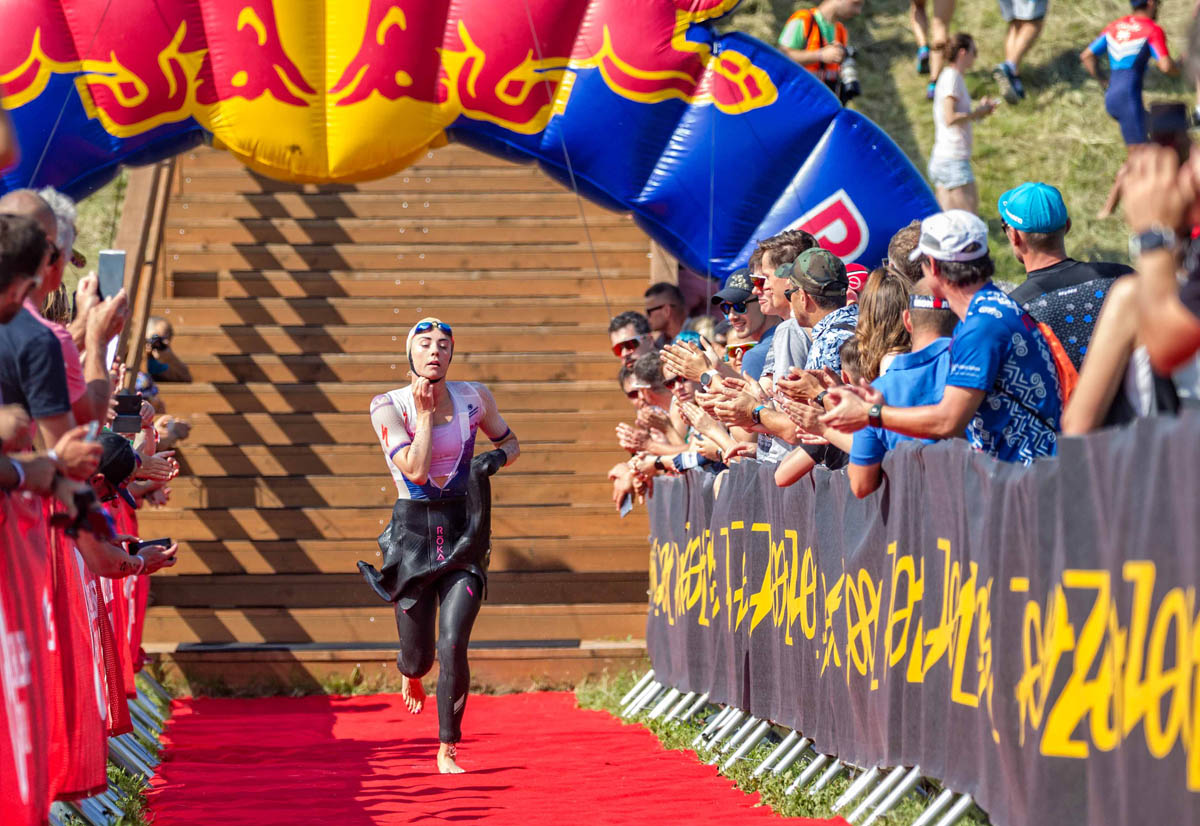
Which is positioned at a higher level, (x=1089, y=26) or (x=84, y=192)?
(x=1089, y=26)

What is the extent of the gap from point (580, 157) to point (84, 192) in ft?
10.0

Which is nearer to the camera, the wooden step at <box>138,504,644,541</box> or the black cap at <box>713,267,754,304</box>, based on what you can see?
the black cap at <box>713,267,754,304</box>

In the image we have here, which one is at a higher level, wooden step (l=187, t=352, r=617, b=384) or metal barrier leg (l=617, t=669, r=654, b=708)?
wooden step (l=187, t=352, r=617, b=384)

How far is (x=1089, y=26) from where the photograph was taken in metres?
20.9

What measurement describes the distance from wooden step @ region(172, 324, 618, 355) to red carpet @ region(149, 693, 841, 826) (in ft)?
12.1

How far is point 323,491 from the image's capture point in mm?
13109

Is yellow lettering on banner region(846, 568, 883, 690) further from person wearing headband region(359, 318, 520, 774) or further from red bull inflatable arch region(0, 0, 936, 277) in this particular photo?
red bull inflatable arch region(0, 0, 936, 277)

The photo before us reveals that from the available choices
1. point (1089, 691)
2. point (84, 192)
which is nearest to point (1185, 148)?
point (1089, 691)

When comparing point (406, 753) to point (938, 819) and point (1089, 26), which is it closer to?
point (938, 819)

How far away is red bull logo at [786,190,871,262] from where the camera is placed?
10328mm

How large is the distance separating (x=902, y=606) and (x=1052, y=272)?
5.28 feet

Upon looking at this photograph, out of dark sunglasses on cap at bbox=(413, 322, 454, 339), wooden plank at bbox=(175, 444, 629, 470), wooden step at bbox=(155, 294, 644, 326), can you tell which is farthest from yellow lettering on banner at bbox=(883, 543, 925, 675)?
wooden step at bbox=(155, 294, 644, 326)

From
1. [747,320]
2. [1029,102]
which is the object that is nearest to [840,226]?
[747,320]

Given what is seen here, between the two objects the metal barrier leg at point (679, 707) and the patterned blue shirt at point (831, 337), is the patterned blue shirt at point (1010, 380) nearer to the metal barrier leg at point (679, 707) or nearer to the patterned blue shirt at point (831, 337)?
the patterned blue shirt at point (831, 337)
